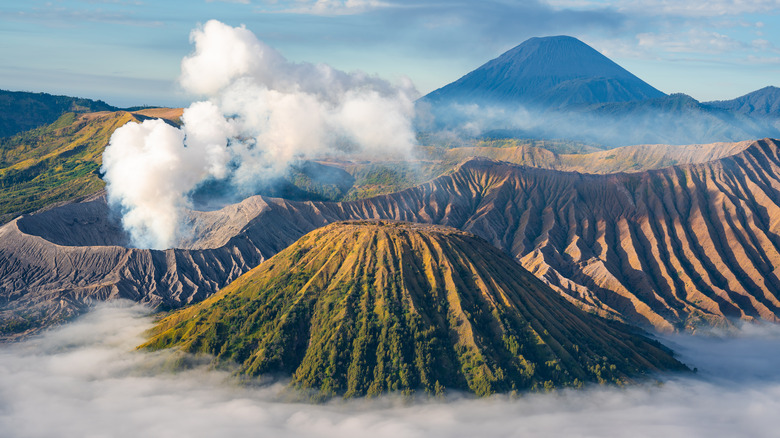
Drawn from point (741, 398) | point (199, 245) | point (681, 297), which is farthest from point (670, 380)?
point (199, 245)

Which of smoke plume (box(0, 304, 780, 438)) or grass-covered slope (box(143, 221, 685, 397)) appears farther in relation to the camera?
grass-covered slope (box(143, 221, 685, 397))

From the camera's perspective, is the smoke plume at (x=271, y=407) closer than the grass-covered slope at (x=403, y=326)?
Yes

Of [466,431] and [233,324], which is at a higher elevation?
[233,324]

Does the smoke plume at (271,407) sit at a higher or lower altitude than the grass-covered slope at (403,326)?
lower

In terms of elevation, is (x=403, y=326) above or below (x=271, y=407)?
above

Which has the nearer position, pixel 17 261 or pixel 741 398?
pixel 741 398

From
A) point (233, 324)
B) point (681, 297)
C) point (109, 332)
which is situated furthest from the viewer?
point (681, 297)

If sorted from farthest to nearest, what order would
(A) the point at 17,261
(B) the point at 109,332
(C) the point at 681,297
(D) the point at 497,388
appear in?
(C) the point at 681,297 < (A) the point at 17,261 < (B) the point at 109,332 < (D) the point at 497,388

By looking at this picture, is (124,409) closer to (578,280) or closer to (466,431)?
(466,431)
